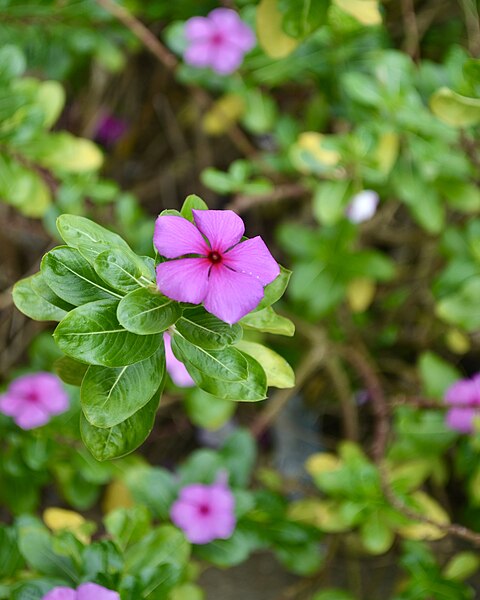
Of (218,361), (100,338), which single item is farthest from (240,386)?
A: (100,338)

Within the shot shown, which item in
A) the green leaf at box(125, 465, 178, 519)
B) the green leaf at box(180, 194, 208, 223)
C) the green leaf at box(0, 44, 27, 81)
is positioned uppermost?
the green leaf at box(180, 194, 208, 223)

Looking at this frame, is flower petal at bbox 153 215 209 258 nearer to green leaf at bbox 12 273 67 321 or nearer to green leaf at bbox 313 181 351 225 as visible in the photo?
green leaf at bbox 12 273 67 321

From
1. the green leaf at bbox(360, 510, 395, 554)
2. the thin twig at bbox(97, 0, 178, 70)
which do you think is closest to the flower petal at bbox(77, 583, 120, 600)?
the green leaf at bbox(360, 510, 395, 554)

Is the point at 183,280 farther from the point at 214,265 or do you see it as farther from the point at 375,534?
the point at 375,534

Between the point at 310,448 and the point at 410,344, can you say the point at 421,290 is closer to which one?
the point at 410,344

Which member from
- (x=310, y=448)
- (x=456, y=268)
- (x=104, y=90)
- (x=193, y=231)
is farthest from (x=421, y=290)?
(x=193, y=231)

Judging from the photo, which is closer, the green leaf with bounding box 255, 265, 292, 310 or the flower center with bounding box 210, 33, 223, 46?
the green leaf with bounding box 255, 265, 292, 310

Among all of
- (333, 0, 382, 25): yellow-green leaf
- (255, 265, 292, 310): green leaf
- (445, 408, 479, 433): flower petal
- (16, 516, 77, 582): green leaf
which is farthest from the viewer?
(445, 408, 479, 433): flower petal
